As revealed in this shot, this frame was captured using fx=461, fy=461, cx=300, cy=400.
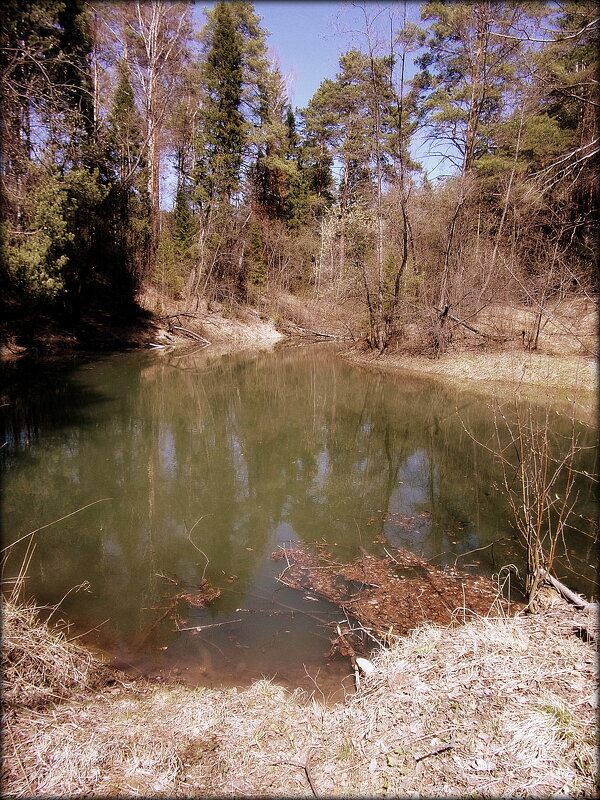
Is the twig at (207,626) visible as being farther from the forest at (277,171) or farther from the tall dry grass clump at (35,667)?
the forest at (277,171)

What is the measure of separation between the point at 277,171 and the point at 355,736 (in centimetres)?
3571

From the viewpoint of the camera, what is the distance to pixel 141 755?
7.35 ft

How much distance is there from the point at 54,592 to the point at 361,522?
3.52 meters

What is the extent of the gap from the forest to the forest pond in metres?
3.57

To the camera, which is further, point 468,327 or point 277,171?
point 277,171

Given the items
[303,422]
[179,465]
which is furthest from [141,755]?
[303,422]

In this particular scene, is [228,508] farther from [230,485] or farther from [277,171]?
[277,171]

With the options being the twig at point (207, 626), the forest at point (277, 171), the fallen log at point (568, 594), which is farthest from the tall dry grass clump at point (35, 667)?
the forest at point (277, 171)

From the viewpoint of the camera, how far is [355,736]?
2420 millimetres

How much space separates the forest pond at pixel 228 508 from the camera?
3807 mm

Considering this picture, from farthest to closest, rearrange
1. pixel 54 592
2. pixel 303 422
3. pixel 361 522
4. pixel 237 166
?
pixel 237 166
pixel 303 422
pixel 361 522
pixel 54 592

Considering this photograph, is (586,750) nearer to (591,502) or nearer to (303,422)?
(591,502)

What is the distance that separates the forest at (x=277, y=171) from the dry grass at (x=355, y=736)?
18.6ft

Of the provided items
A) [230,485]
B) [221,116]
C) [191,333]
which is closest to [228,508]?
[230,485]
